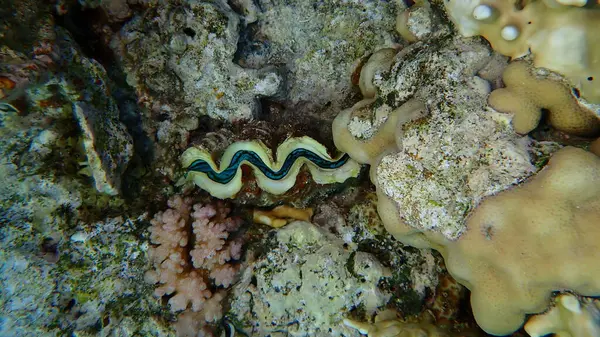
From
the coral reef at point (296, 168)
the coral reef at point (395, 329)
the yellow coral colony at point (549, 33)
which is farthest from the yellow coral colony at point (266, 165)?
the yellow coral colony at point (549, 33)

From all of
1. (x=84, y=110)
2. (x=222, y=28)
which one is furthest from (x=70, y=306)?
(x=222, y=28)

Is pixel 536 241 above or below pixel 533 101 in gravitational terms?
below

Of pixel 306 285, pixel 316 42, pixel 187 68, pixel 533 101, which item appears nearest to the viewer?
pixel 533 101

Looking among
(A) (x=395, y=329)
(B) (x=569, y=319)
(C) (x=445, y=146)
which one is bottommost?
(A) (x=395, y=329)

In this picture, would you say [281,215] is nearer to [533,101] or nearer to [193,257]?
[193,257]

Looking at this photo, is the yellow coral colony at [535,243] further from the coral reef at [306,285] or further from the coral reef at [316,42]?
the coral reef at [316,42]

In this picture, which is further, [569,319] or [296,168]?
[296,168]

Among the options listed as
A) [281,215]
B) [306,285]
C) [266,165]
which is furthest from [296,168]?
[306,285]
